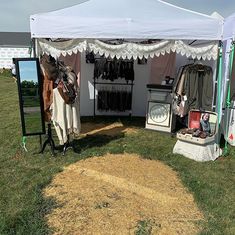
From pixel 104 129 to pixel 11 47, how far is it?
41.9m

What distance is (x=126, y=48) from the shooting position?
693 centimetres

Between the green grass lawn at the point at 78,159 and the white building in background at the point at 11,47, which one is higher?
the white building in background at the point at 11,47

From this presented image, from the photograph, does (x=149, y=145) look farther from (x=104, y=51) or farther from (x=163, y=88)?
(x=104, y=51)

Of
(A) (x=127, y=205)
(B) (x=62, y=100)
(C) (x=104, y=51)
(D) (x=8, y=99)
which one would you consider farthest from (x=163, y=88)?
(D) (x=8, y=99)

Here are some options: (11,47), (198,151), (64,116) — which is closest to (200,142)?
(198,151)

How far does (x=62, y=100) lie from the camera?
6.52 metres

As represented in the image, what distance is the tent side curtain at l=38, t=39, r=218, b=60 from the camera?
6.90 metres

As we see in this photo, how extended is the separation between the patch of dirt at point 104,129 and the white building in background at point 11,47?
114 feet

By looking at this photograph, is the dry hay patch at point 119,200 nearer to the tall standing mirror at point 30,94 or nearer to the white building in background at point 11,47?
the tall standing mirror at point 30,94

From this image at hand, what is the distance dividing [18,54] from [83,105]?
3980cm

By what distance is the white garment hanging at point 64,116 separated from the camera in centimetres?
655

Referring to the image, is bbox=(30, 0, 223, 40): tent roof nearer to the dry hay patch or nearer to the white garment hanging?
the white garment hanging

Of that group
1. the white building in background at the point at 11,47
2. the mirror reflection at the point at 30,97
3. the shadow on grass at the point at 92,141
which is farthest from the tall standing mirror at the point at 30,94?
the white building in background at the point at 11,47

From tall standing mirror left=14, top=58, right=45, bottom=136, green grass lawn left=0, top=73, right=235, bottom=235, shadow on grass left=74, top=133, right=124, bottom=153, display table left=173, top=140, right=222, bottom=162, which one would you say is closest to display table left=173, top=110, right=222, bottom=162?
display table left=173, top=140, right=222, bottom=162
